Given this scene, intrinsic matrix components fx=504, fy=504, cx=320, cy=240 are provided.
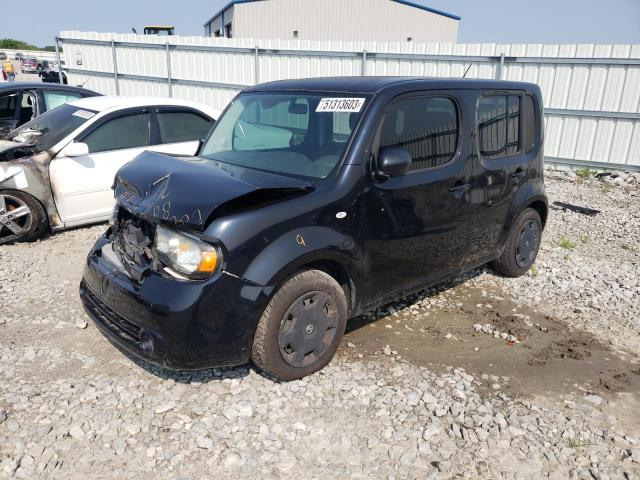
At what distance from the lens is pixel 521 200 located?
15.4 ft

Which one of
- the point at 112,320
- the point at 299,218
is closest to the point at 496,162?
the point at 299,218

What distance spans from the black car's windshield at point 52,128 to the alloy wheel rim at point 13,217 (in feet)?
2.20

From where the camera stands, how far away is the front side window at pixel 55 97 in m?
7.82

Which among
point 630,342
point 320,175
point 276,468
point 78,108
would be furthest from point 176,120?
point 630,342

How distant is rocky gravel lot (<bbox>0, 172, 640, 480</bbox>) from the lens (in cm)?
262

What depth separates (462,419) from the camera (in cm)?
298

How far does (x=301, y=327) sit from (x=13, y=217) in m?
4.01

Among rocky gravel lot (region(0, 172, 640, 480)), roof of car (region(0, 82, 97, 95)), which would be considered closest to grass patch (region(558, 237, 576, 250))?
rocky gravel lot (region(0, 172, 640, 480))

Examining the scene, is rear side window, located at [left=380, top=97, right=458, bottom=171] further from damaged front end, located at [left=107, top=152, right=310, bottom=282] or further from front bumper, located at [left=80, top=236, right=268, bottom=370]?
front bumper, located at [left=80, top=236, right=268, bottom=370]

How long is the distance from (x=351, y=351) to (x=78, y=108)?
4817mm

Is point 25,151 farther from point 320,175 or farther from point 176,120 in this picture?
point 320,175

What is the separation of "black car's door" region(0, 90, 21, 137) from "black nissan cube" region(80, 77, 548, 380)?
17.7 ft

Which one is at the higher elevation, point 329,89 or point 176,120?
point 329,89

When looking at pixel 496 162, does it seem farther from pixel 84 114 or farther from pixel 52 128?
pixel 52 128
